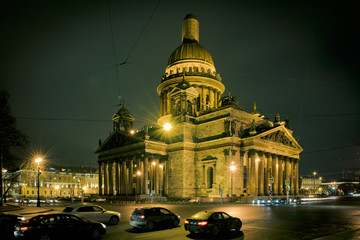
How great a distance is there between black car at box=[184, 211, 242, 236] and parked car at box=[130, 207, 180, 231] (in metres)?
2.79

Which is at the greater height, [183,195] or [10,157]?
[10,157]

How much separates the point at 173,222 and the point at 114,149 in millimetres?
49011

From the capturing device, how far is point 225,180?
51188mm

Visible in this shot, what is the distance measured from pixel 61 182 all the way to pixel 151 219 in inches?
4828

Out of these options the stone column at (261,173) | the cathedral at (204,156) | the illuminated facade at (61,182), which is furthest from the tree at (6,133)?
the illuminated facade at (61,182)

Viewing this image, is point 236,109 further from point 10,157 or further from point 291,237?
point 291,237

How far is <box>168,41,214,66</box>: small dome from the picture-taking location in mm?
77500

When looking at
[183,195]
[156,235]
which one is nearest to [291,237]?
[156,235]

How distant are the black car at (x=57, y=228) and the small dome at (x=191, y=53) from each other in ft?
217

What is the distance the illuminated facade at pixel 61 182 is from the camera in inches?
4598

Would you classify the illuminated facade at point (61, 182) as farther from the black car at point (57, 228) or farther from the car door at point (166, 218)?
the black car at point (57, 228)

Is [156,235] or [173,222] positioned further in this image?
[173,222]

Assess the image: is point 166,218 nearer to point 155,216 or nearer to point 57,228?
point 155,216

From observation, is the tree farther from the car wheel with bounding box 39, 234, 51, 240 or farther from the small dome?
the small dome
